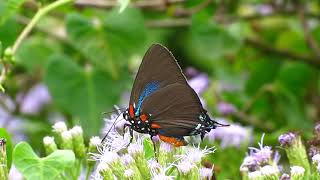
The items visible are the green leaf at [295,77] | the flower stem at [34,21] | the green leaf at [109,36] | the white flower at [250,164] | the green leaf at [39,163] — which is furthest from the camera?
the green leaf at [295,77]

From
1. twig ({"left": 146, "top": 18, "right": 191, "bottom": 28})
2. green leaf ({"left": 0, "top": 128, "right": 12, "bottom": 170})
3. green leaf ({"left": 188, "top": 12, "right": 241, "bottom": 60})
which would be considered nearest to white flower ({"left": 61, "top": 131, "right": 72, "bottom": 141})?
green leaf ({"left": 0, "top": 128, "right": 12, "bottom": 170})

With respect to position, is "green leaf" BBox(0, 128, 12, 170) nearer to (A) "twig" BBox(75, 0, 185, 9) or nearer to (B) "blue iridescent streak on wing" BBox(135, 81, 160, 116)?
(B) "blue iridescent streak on wing" BBox(135, 81, 160, 116)

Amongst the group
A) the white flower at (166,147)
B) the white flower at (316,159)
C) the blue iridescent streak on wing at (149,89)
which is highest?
the blue iridescent streak on wing at (149,89)

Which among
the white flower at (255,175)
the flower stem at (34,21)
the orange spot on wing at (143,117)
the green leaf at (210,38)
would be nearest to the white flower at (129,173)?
the orange spot on wing at (143,117)

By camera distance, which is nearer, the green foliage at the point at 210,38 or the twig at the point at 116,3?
the twig at the point at 116,3

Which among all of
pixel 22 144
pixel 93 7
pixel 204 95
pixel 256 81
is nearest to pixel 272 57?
pixel 256 81

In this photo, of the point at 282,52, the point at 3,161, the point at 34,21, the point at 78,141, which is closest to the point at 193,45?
the point at 282,52

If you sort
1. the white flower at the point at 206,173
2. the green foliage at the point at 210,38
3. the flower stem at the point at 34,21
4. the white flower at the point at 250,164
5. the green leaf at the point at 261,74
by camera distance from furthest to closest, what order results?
the green leaf at the point at 261,74 → the green foliage at the point at 210,38 → the flower stem at the point at 34,21 → the white flower at the point at 250,164 → the white flower at the point at 206,173

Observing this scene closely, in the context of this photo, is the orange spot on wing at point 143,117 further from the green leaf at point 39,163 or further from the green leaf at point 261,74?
the green leaf at point 261,74
